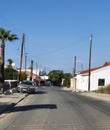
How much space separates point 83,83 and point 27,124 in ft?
237

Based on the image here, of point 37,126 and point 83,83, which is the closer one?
point 37,126

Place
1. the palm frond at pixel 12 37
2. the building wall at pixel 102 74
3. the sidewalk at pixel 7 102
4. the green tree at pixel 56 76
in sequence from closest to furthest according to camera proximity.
Result: the sidewalk at pixel 7 102, the palm frond at pixel 12 37, the building wall at pixel 102 74, the green tree at pixel 56 76

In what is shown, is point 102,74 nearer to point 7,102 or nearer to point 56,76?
point 7,102

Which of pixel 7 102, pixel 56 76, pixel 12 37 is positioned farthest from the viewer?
pixel 56 76

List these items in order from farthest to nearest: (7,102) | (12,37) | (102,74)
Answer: (102,74), (12,37), (7,102)

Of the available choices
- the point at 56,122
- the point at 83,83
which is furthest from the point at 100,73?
the point at 56,122

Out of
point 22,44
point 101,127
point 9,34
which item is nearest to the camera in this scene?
point 101,127

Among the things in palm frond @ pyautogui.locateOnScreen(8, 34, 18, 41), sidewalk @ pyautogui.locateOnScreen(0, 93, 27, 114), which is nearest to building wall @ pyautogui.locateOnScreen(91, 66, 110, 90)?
palm frond @ pyautogui.locateOnScreen(8, 34, 18, 41)

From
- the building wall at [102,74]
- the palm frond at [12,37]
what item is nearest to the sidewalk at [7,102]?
the palm frond at [12,37]

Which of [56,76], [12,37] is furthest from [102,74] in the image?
[56,76]

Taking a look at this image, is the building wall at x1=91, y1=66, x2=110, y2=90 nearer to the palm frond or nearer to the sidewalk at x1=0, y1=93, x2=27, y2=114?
the palm frond

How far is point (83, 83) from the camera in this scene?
293 ft

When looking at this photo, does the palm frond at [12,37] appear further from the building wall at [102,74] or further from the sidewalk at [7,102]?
the sidewalk at [7,102]

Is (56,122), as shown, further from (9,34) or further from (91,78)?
(91,78)
